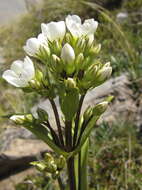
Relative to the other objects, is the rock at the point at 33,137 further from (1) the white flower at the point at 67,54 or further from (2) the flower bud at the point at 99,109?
(1) the white flower at the point at 67,54

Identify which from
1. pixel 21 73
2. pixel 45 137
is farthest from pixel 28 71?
pixel 45 137

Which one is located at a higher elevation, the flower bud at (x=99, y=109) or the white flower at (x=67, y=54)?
the white flower at (x=67, y=54)

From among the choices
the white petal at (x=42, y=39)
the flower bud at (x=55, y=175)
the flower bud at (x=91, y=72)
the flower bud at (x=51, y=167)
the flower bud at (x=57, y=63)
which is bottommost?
the flower bud at (x=55, y=175)

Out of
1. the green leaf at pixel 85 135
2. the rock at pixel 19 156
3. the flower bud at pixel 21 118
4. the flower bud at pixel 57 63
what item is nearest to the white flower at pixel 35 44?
the flower bud at pixel 57 63

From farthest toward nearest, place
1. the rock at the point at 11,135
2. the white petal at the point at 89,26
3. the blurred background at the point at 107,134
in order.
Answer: the rock at the point at 11,135 → the blurred background at the point at 107,134 → the white petal at the point at 89,26

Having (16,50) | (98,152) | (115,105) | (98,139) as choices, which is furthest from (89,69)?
(16,50)

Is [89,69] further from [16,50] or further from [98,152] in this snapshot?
[16,50]

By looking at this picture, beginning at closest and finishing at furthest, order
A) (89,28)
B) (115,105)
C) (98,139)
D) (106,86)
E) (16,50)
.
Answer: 1. (89,28)
2. (98,139)
3. (115,105)
4. (106,86)
5. (16,50)

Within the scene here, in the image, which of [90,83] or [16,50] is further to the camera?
[16,50]

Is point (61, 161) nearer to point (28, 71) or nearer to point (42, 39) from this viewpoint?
point (28, 71)
